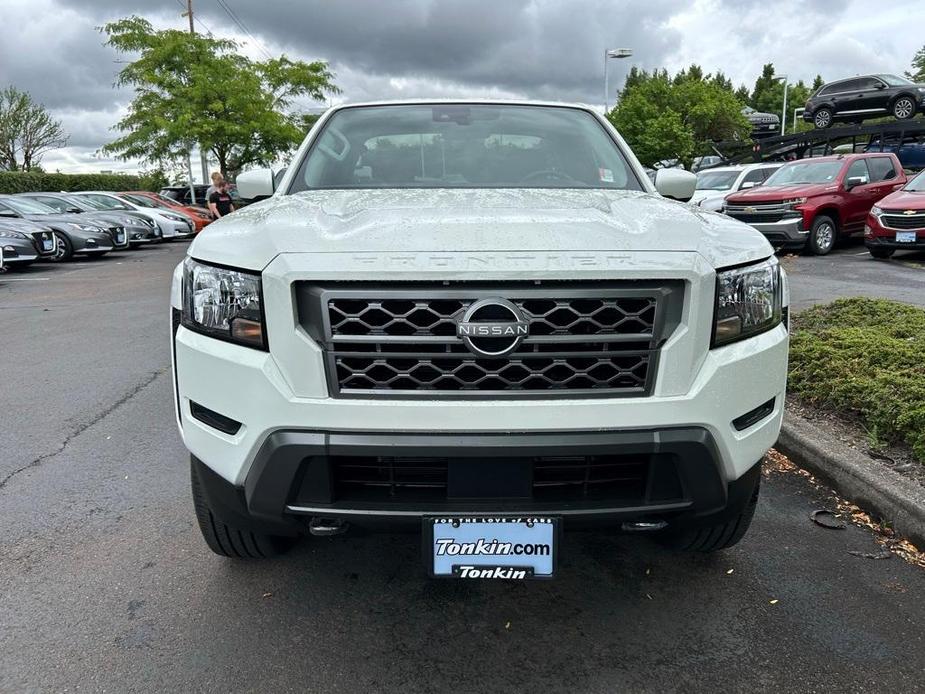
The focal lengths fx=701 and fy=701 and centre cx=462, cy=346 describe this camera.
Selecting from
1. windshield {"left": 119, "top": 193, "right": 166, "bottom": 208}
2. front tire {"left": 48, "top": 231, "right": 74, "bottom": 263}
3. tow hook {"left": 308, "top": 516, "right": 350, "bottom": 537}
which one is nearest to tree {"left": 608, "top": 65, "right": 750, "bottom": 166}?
windshield {"left": 119, "top": 193, "right": 166, "bottom": 208}

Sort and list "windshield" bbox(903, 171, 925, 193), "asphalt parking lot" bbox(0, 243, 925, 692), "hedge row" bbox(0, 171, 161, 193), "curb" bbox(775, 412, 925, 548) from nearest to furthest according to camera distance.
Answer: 1. "asphalt parking lot" bbox(0, 243, 925, 692)
2. "curb" bbox(775, 412, 925, 548)
3. "windshield" bbox(903, 171, 925, 193)
4. "hedge row" bbox(0, 171, 161, 193)

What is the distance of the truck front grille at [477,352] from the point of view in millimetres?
1943

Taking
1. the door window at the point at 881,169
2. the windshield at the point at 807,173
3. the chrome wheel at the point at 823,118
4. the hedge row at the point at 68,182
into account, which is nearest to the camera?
the windshield at the point at 807,173

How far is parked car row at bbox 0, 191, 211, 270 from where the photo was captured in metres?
13.5

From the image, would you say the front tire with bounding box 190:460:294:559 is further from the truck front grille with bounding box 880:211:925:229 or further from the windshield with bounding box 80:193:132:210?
the windshield with bounding box 80:193:132:210

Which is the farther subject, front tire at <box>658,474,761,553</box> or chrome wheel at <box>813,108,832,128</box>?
chrome wheel at <box>813,108,832,128</box>

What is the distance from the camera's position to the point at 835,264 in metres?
11.4

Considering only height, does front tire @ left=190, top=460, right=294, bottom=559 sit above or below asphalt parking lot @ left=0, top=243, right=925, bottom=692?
above

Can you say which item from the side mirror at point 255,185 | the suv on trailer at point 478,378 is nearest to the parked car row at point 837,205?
the side mirror at point 255,185

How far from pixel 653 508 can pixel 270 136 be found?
2679 centimetres

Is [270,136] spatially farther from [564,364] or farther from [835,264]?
[564,364]

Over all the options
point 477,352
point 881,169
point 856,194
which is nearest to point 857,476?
point 477,352

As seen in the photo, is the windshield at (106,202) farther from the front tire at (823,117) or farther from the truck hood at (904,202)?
the front tire at (823,117)

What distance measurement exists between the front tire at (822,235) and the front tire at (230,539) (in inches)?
475
